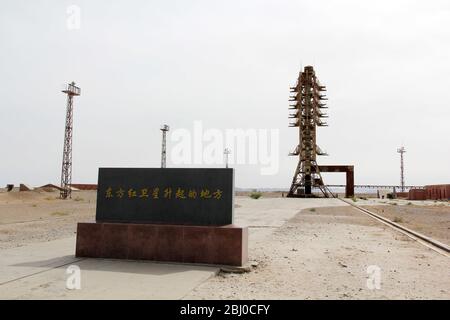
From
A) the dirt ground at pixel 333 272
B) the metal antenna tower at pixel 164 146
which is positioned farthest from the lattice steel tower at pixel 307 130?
the dirt ground at pixel 333 272

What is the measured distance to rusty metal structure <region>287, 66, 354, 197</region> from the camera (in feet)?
226

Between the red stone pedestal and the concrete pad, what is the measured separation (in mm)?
297

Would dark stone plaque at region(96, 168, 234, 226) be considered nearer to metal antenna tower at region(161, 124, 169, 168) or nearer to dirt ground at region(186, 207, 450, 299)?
dirt ground at region(186, 207, 450, 299)

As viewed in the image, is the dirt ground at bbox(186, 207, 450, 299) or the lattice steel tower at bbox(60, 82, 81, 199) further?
the lattice steel tower at bbox(60, 82, 81, 199)

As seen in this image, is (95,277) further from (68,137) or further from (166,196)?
(68,137)

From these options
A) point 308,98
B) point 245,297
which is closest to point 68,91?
point 308,98

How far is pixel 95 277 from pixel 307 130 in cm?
6555

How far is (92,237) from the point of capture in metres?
9.05

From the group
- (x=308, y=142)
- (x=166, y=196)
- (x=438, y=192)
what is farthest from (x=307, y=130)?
(x=166, y=196)

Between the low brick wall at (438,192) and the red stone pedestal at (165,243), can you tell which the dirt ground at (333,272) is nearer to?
the red stone pedestal at (165,243)

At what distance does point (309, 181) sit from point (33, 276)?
64.2 metres

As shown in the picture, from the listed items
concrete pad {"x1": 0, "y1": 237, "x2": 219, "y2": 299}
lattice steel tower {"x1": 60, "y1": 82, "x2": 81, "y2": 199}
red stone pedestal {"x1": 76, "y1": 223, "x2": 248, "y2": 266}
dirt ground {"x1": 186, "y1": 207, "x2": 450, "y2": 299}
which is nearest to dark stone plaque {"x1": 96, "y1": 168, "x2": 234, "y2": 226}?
red stone pedestal {"x1": 76, "y1": 223, "x2": 248, "y2": 266}
